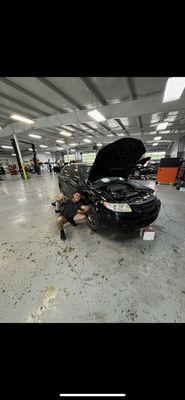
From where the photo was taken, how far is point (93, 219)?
7.52 ft

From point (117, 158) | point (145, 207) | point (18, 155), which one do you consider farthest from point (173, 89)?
point (18, 155)

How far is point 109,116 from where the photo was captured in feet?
18.8

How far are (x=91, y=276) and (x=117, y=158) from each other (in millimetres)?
2035

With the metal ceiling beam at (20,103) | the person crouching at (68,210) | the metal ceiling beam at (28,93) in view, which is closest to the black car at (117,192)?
the person crouching at (68,210)

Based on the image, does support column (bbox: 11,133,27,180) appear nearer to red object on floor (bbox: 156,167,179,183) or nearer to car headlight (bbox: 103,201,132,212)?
red object on floor (bbox: 156,167,179,183)

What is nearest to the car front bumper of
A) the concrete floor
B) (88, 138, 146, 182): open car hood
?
the concrete floor

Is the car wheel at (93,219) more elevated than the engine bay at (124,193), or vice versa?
the engine bay at (124,193)

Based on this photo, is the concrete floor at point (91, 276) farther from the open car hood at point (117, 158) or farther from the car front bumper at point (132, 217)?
the open car hood at point (117, 158)

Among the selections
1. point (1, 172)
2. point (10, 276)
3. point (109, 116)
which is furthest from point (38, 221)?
point (1, 172)

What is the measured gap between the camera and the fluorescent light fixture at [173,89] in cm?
362

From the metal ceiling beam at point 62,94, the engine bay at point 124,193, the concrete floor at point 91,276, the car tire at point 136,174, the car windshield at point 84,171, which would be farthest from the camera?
the car tire at point 136,174

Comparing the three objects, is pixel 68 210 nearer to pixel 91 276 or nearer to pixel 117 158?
pixel 91 276
